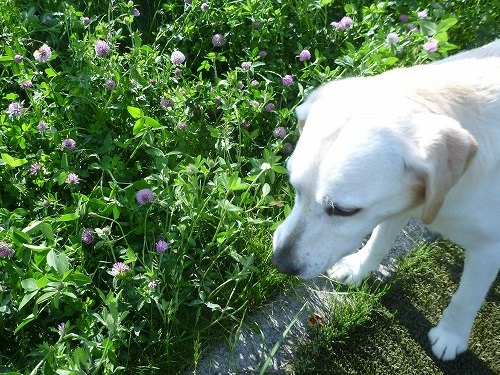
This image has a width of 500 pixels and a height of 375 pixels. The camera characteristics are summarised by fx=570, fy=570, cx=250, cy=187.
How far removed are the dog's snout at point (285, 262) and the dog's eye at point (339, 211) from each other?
0.24 metres

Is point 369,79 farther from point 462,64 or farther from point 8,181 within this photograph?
point 8,181

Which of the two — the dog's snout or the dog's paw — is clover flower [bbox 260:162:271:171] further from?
the dog's paw

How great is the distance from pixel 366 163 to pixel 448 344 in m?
1.23

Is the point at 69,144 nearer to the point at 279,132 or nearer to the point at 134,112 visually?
the point at 134,112

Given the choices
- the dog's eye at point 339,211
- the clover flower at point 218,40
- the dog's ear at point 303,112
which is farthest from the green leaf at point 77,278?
the clover flower at point 218,40

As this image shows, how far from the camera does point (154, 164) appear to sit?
2.80 meters

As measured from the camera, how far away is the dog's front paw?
297cm

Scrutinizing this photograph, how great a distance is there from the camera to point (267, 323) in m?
2.81

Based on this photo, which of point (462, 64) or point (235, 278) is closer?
point (462, 64)

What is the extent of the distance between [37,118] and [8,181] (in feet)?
1.17

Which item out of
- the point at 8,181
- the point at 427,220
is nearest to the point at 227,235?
the point at 427,220

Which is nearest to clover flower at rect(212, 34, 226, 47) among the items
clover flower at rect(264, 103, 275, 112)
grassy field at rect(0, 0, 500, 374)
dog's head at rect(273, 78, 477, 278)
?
grassy field at rect(0, 0, 500, 374)

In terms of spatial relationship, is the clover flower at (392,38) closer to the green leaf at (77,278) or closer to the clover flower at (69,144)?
the clover flower at (69,144)

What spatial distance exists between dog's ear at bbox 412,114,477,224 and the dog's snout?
559 mm
